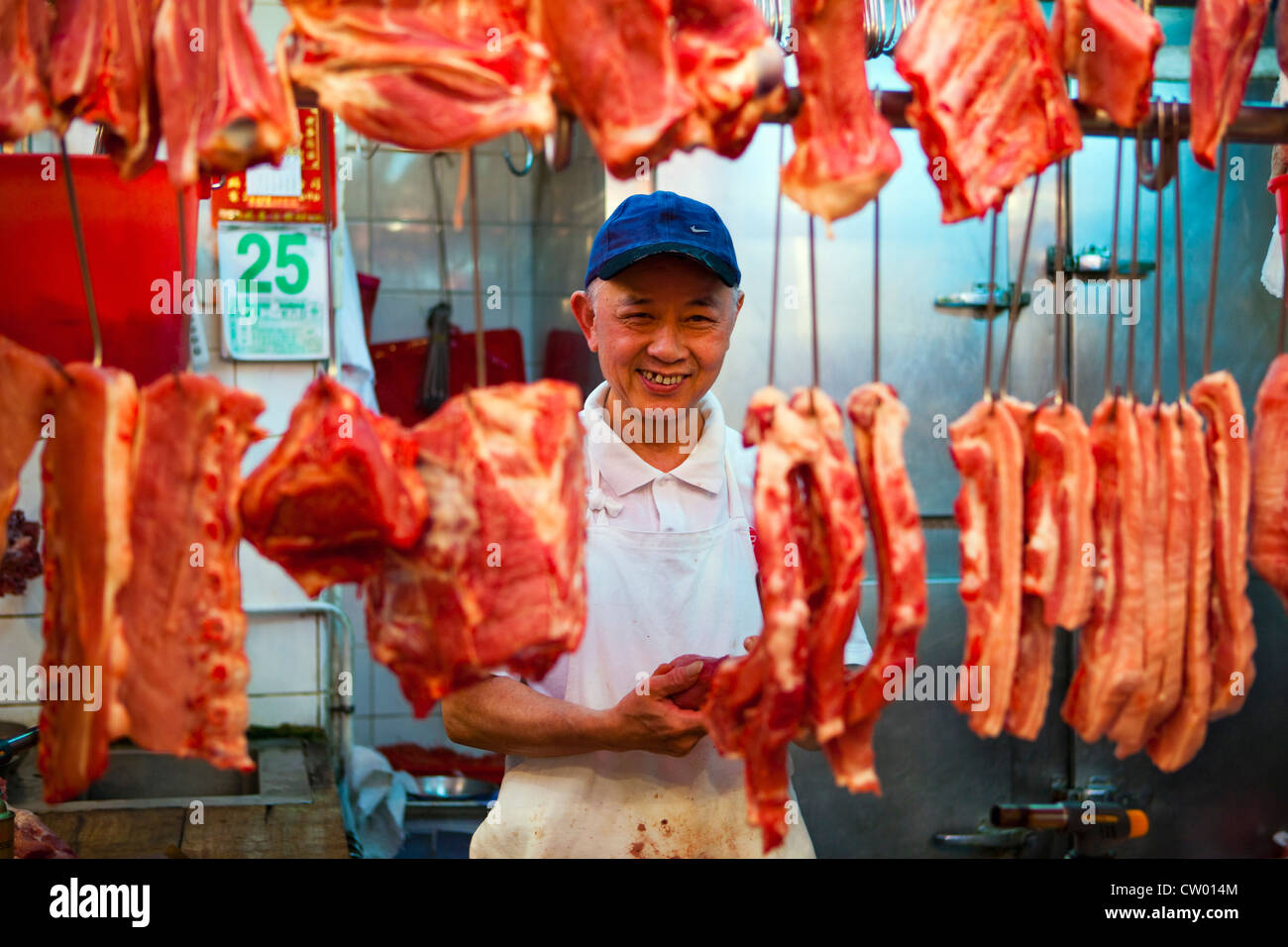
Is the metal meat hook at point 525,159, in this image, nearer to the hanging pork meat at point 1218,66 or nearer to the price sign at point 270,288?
the price sign at point 270,288

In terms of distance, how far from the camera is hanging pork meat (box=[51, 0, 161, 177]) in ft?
6.44

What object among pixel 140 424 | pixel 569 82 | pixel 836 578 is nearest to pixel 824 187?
pixel 569 82

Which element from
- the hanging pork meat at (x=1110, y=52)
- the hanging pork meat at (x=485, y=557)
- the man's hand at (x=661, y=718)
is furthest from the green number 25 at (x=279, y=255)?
the hanging pork meat at (x=1110, y=52)

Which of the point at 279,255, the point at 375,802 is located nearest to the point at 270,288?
the point at 279,255

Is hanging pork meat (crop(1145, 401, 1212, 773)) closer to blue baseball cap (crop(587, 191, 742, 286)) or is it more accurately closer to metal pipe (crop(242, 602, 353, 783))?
blue baseball cap (crop(587, 191, 742, 286))

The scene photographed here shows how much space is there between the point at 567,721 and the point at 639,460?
0.78 meters

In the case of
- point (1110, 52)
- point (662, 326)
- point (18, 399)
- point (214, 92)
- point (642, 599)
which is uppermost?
point (1110, 52)

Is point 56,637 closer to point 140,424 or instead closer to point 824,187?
point 140,424

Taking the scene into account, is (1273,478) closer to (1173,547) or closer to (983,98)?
(1173,547)

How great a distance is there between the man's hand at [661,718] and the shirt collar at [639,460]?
2.18 ft

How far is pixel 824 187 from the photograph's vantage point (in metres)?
2.11

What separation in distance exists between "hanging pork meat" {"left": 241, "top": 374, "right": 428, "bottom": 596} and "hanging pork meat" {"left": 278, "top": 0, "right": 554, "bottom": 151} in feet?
1.45

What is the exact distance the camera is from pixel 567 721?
2928 mm

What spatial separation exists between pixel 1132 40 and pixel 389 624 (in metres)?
1.63
